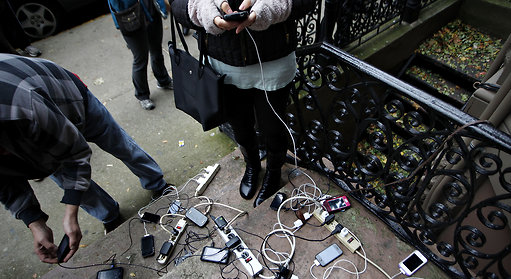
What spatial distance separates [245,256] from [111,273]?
1115mm

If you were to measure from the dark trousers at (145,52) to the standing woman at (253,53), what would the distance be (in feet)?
6.18

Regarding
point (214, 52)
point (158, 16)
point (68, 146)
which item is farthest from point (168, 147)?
point (214, 52)

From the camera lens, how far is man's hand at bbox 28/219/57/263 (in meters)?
2.02

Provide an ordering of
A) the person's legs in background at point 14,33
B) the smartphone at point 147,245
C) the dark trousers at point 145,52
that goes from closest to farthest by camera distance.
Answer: the smartphone at point 147,245, the dark trousers at point 145,52, the person's legs in background at point 14,33

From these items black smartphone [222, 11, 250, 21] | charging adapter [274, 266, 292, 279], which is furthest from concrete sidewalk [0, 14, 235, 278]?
black smartphone [222, 11, 250, 21]

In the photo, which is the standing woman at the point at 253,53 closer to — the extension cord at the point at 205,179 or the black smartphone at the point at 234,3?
the black smartphone at the point at 234,3

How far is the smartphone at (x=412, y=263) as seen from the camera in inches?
80.5

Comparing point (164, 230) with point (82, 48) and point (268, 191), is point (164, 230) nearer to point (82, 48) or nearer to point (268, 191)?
point (268, 191)

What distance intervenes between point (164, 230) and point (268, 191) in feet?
3.28

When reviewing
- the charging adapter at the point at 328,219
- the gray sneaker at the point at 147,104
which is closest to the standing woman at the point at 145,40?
the gray sneaker at the point at 147,104

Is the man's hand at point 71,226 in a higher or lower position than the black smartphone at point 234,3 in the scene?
lower

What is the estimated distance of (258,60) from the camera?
185cm

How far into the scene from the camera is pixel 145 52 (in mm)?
3721

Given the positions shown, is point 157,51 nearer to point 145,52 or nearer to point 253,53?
point 145,52
